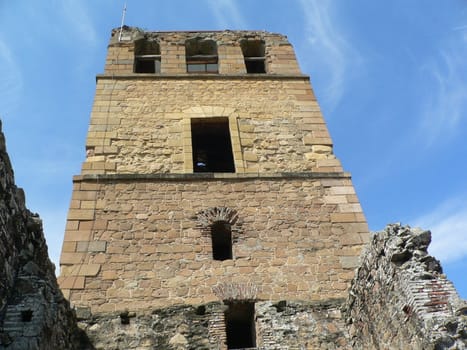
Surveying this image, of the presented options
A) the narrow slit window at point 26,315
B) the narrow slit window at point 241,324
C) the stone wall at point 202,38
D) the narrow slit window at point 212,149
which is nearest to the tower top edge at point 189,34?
the stone wall at point 202,38

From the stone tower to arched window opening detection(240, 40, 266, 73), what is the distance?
1149 mm

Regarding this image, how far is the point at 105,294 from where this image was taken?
6.62 m

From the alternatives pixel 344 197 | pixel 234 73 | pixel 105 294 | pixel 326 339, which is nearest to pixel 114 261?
pixel 105 294

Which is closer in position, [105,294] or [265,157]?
[105,294]

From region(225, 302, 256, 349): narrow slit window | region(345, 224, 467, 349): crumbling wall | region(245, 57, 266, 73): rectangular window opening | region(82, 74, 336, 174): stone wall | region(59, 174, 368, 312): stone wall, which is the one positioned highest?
region(245, 57, 266, 73): rectangular window opening

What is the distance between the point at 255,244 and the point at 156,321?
5.84ft

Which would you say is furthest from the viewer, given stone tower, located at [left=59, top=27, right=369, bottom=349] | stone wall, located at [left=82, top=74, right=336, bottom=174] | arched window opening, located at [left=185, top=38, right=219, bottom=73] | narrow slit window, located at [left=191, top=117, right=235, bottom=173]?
arched window opening, located at [left=185, top=38, right=219, bottom=73]

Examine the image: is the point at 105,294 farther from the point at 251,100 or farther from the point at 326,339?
the point at 251,100

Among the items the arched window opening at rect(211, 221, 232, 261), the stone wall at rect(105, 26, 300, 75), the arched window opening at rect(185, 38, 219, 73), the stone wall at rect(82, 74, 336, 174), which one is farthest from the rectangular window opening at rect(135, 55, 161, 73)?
the arched window opening at rect(211, 221, 232, 261)

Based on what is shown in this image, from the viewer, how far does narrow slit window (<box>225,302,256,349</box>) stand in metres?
6.65

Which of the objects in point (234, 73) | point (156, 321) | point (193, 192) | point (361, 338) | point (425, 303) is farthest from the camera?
point (234, 73)

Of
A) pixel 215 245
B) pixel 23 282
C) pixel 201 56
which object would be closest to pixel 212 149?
pixel 201 56

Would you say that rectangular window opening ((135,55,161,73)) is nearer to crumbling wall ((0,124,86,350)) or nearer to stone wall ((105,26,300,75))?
stone wall ((105,26,300,75))

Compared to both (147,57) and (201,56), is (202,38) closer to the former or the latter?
(201,56)
